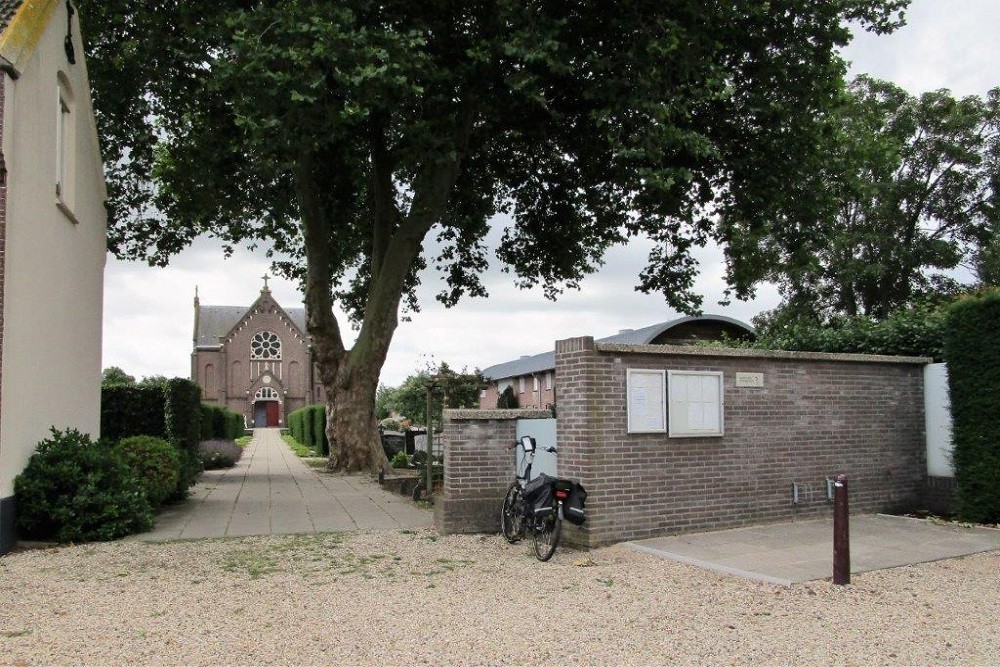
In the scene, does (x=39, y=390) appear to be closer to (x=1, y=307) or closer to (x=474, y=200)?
(x=1, y=307)

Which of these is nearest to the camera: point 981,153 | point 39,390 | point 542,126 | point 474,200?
point 39,390

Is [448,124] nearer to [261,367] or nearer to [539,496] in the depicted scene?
[539,496]

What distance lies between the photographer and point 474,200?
21.4 metres

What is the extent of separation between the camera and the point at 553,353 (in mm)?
31859

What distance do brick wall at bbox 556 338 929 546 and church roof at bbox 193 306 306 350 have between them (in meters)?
80.0

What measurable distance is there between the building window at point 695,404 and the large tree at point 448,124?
477 centimetres

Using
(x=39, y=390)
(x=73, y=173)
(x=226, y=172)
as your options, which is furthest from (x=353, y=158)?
(x=39, y=390)

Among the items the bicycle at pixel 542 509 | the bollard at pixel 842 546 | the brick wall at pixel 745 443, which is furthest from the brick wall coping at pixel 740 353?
the bollard at pixel 842 546

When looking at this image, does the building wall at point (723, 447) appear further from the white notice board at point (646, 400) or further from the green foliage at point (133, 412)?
the green foliage at point (133, 412)

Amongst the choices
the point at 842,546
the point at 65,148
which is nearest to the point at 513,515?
the point at 842,546

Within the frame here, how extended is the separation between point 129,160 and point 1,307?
1236 cm

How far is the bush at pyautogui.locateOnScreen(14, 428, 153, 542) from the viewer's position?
370 inches

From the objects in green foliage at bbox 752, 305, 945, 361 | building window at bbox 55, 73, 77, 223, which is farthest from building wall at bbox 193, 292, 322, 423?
building window at bbox 55, 73, 77, 223

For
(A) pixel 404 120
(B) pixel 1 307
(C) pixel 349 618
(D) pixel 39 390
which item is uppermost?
(A) pixel 404 120
